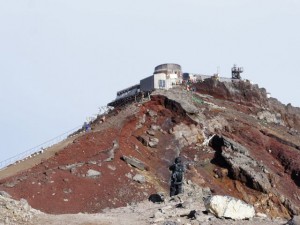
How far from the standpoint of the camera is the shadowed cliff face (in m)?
39.9

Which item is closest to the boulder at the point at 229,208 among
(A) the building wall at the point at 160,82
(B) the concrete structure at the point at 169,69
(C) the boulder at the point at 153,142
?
(C) the boulder at the point at 153,142

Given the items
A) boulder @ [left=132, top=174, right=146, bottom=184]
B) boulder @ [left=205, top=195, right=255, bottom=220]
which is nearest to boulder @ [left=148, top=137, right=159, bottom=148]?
boulder @ [left=132, top=174, right=146, bottom=184]

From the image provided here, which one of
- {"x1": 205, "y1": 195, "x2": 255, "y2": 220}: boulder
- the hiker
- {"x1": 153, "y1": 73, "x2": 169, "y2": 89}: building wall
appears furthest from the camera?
{"x1": 153, "y1": 73, "x2": 169, "y2": 89}: building wall

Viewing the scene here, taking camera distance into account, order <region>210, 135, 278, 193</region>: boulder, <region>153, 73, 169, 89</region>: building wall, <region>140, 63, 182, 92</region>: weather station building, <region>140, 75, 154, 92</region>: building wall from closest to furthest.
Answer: <region>210, 135, 278, 193</region>: boulder
<region>153, 73, 169, 89</region>: building wall
<region>140, 63, 182, 92</region>: weather station building
<region>140, 75, 154, 92</region>: building wall

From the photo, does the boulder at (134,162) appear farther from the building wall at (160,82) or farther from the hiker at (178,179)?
the building wall at (160,82)

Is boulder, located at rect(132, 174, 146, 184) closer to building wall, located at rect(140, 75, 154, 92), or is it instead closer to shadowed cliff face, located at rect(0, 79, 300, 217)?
shadowed cliff face, located at rect(0, 79, 300, 217)

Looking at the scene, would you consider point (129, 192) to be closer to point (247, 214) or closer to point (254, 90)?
point (247, 214)

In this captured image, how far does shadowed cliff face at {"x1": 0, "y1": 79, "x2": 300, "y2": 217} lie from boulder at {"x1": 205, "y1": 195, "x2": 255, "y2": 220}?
15.3m

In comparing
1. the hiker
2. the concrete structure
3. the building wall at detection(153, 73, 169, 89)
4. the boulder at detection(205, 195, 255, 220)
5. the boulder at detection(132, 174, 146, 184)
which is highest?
the concrete structure

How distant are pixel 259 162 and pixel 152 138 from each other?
9486 millimetres

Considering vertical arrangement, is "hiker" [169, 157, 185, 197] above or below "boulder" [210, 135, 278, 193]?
below

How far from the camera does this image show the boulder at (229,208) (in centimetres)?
2386

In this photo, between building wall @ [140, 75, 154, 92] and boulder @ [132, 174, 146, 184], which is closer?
boulder @ [132, 174, 146, 184]

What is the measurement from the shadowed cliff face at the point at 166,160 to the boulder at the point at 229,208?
15.3 meters
